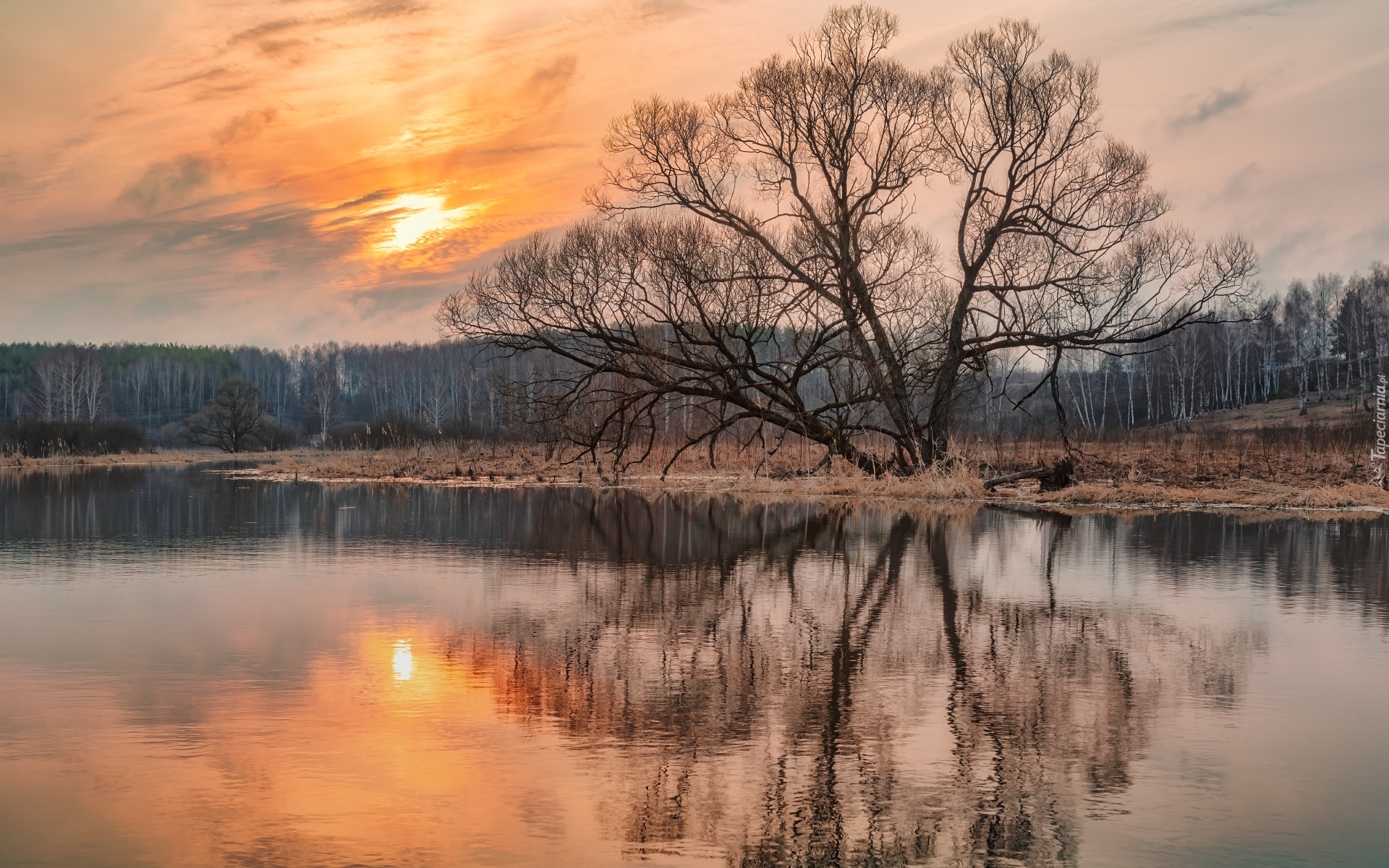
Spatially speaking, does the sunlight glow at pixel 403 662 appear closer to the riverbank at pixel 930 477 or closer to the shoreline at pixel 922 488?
the shoreline at pixel 922 488

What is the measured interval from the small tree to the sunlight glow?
6427cm

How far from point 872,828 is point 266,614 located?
23.5 feet

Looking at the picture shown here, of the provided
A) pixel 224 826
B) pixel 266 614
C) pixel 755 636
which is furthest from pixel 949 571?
pixel 224 826

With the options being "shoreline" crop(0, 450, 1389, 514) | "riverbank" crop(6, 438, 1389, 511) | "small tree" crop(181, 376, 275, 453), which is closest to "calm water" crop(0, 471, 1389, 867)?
"shoreline" crop(0, 450, 1389, 514)

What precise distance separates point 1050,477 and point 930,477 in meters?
3.15

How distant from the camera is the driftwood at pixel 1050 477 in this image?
26.1 m

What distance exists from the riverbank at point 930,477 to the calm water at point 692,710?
31.5 feet

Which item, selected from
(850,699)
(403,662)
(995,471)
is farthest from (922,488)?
(850,699)

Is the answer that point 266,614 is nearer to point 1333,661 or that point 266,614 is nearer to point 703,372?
point 1333,661

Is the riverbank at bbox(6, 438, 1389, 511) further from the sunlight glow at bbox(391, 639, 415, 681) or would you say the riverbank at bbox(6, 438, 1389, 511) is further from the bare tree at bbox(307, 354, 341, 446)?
the bare tree at bbox(307, 354, 341, 446)

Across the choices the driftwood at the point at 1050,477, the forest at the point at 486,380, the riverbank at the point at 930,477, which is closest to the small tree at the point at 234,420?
the forest at the point at 486,380

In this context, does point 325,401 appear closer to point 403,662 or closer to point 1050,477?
point 1050,477

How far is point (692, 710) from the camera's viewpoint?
7141 mm

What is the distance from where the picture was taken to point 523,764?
6055mm
